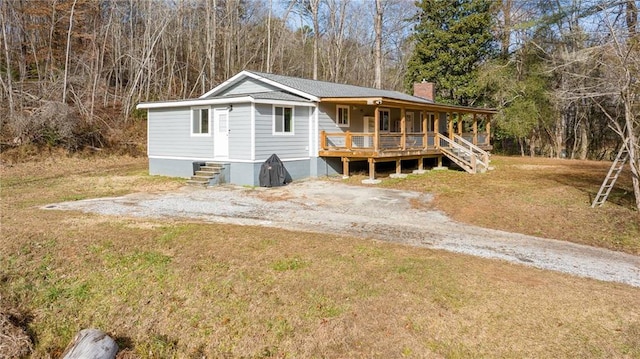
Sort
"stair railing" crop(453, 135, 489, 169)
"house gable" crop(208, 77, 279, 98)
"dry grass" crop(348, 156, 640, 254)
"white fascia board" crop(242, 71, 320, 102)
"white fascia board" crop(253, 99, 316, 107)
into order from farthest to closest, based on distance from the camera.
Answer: "stair railing" crop(453, 135, 489, 169), "house gable" crop(208, 77, 279, 98), "white fascia board" crop(242, 71, 320, 102), "white fascia board" crop(253, 99, 316, 107), "dry grass" crop(348, 156, 640, 254)

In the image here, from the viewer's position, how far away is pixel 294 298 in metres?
5.26

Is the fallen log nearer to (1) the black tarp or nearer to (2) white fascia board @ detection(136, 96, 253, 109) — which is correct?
(1) the black tarp

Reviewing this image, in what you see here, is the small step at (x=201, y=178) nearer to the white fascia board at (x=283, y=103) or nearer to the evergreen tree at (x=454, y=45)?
the white fascia board at (x=283, y=103)

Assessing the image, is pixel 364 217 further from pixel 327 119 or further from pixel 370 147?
pixel 327 119

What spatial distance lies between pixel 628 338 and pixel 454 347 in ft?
5.69

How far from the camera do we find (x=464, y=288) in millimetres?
5340

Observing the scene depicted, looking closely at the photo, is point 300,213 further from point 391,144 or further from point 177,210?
point 391,144

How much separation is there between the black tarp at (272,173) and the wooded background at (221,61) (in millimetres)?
12227

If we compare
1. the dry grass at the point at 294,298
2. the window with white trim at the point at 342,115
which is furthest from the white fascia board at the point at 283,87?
the dry grass at the point at 294,298

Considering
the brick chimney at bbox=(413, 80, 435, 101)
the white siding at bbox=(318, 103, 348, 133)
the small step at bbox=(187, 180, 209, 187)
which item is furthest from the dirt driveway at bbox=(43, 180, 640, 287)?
the brick chimney at bbox=(413, 80, 435, 101)

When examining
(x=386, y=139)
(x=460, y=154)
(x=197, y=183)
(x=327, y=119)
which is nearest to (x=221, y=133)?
(x=197, y=183)

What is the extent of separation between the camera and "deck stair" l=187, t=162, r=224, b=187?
14.5 metres

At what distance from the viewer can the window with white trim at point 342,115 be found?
1761 centimetres

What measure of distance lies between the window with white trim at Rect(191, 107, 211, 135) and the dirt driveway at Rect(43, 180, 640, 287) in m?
2.86
